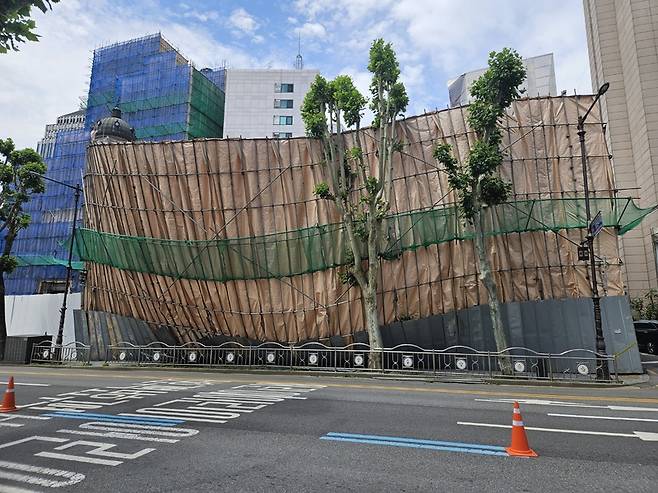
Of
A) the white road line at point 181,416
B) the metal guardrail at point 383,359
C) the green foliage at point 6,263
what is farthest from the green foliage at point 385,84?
the green foliage at point 6,263

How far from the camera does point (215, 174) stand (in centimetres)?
2147

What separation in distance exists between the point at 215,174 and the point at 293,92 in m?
45.6

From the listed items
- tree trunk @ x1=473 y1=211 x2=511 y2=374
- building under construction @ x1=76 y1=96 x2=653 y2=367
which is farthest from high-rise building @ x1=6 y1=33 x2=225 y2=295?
tree trunk @ x1=473 y1=211 x2=511 y2=374

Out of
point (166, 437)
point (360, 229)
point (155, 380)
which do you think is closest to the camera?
point (166, 437)

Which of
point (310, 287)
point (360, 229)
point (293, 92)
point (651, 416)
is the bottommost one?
point (651, 416)

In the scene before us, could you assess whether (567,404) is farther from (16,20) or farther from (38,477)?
(16,20)

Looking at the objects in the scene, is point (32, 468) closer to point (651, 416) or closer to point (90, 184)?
point (651, 416)

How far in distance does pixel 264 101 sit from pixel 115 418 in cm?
6010

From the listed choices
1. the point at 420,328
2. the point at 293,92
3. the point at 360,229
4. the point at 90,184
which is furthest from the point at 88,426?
the point at 293,92

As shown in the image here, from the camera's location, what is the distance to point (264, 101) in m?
62.4

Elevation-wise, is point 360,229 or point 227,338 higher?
point 360,229

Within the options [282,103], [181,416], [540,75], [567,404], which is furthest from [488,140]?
[540,75]

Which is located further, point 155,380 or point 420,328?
point 420,328

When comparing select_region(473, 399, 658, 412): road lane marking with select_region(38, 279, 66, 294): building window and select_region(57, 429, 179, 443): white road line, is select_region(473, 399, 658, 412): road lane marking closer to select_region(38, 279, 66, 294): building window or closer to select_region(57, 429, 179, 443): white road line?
select_region(57, 429, 179, 443): white road line
